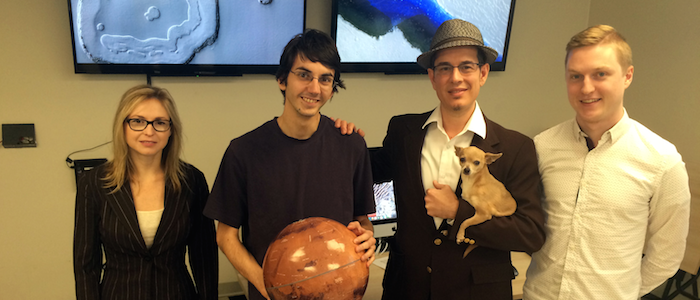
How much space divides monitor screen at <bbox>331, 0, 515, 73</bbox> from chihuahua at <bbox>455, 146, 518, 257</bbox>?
177cm

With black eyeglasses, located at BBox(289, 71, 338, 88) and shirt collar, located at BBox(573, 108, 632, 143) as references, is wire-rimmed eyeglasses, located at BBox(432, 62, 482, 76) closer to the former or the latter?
black eyeglasses, located at BBox(289, 71, 338, 88)

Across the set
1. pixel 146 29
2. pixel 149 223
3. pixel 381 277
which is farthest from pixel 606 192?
pixel 146 29

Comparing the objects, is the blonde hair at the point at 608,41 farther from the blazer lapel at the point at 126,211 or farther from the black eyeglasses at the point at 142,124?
the blazer lapel at the point at 126,211

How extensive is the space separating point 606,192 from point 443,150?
61 cm

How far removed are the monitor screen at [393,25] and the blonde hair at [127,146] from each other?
1534 millimetres

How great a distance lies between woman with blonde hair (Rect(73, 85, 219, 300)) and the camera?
5.85ft

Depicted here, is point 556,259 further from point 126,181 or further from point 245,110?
point 245,110

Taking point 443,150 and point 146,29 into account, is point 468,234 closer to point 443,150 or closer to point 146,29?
point 443,150

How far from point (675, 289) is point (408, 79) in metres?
2.72

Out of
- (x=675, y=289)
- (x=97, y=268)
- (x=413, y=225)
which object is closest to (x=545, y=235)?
(x=413, y=225)

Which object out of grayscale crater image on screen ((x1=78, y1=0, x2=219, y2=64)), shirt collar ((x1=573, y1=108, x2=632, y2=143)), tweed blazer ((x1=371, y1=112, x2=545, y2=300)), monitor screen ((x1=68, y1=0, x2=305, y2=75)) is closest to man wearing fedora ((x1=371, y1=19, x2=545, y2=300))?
tweed blazer ((x1=371, y1=112, x2=545, y2=300))

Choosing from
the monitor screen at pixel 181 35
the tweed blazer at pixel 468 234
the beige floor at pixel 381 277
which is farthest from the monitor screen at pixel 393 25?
the tweed blazer at pixel 468 234

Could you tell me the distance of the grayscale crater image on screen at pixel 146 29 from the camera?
256cm

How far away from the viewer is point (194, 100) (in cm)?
297
